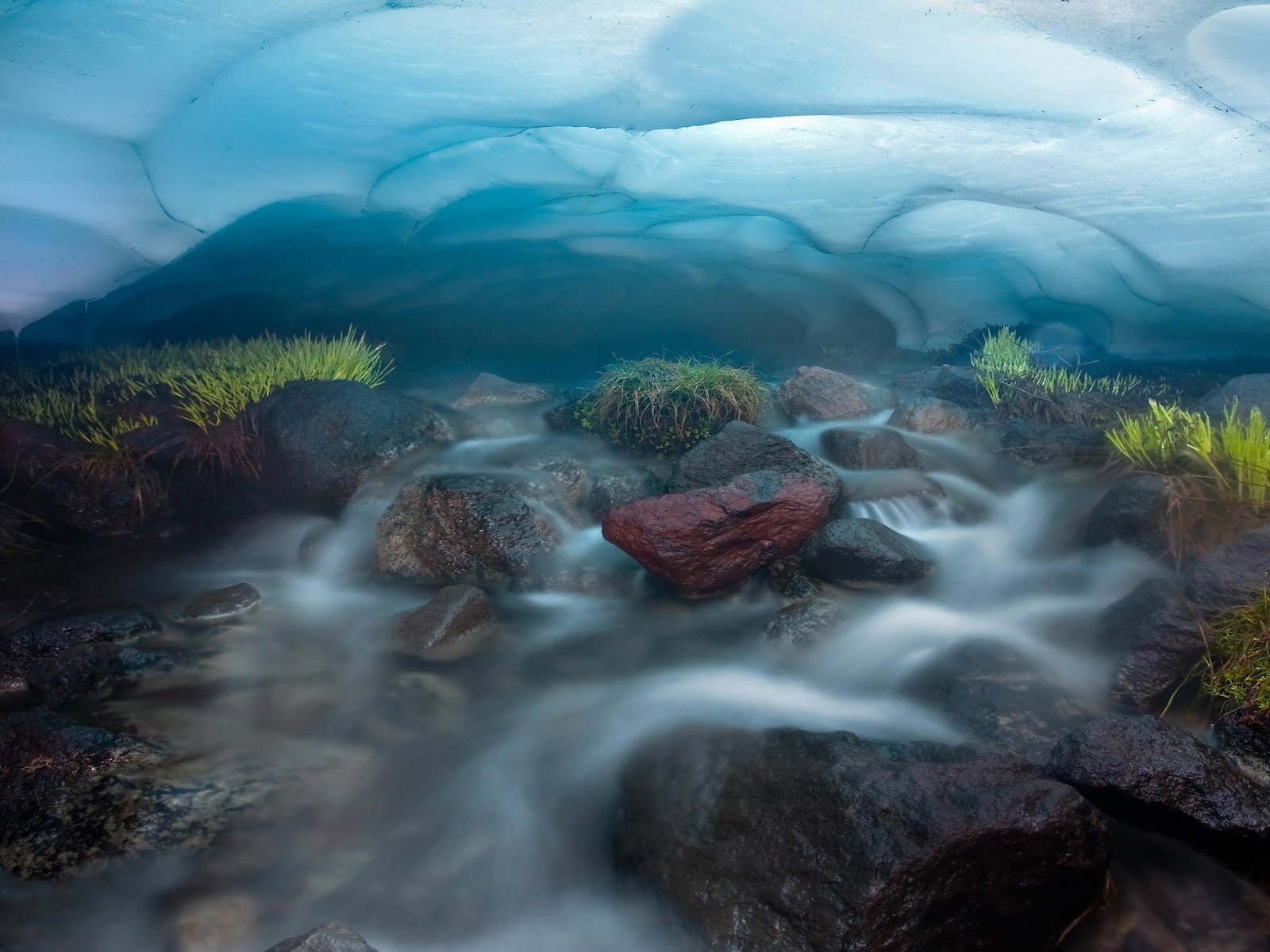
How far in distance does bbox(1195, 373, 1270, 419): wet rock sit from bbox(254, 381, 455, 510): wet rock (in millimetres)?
7820

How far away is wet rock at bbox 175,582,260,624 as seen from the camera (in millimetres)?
4367

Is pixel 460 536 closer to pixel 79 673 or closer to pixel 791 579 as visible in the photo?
pixel 79 673

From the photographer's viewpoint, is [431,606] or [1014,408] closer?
[431,606]

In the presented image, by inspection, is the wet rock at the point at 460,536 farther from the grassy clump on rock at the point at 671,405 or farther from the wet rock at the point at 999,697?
the wet rock at the point at 999,697

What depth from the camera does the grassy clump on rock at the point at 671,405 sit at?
6371 millimetres

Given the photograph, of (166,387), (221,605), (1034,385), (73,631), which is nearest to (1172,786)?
(221,605)

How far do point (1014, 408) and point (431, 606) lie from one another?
648 centimetres

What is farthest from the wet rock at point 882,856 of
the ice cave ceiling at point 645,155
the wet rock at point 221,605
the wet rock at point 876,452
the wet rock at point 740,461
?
the ice cave ceiling at point 645,155

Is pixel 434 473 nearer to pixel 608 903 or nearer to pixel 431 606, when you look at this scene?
pixel 431 606

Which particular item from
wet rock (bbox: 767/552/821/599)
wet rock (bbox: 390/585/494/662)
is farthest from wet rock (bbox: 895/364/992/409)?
wet rock (bbox: 390/585/494/662)

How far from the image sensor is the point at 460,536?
495cm

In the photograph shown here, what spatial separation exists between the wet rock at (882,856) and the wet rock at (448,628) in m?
1.98

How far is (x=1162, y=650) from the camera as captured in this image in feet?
10.3

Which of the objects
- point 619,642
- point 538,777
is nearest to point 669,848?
point 538,777
